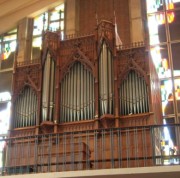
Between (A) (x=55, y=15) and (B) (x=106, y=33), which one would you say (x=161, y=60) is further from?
(A) (x=55, y=15)

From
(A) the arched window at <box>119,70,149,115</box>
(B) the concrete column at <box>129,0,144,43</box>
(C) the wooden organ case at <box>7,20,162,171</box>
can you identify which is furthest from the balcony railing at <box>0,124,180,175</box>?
(B) the concrete column at <box>129,0,144,43</box>

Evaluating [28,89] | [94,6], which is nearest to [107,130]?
[28,89]

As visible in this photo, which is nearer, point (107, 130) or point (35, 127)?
point (107, 130)

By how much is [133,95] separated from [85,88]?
1.45 meters

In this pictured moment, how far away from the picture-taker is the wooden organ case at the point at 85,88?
11961 millimetres

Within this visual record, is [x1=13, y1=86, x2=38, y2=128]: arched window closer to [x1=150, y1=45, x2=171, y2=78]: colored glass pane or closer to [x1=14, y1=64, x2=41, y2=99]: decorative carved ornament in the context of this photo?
[x1=14, y1=64, x2=41, y2=99]: decorative carved ornament

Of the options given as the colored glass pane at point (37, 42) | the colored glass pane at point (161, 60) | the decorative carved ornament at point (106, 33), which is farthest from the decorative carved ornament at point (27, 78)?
the colored glass pane at point (161, 60)

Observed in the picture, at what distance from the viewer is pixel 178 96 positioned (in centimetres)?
1455

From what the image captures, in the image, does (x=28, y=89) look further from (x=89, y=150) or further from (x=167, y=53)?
(x=167, y=53)

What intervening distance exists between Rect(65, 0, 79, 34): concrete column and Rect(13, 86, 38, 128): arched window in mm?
3655

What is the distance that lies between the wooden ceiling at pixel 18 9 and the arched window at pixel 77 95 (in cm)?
491

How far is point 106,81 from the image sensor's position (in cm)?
1233

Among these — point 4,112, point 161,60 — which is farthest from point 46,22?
point 161,60

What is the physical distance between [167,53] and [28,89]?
5127 mm
